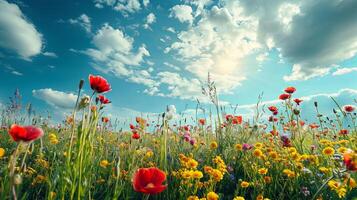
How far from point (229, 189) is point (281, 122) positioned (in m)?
2.61

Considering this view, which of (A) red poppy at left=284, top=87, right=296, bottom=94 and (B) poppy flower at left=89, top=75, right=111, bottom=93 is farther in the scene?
(A) red poppy at left=284, top=87, right=296, bottom=94

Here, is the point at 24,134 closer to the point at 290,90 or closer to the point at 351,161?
the point at 351,161

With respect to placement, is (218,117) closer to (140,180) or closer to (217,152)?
(217,152)

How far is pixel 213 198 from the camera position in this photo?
2.06 m

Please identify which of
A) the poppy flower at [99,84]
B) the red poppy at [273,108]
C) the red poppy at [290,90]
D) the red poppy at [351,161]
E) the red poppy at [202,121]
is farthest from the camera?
the red poppy at [202,121]

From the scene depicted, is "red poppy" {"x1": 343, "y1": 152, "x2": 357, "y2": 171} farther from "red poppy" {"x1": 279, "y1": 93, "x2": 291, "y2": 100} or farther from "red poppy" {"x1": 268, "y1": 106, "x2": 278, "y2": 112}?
"red poppy" {"x1": 268, "y1": 106, "x2": 278, "y2": 112}

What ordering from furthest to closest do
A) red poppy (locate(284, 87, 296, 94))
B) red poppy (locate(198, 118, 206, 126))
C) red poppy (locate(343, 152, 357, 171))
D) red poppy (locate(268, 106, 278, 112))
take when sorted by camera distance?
red poppy (locate(198, 118, 206, 126)) < red poppy (locate(268, 106, 278, 112)) < red poppy (locate(284, 87, 296, 94)) < red poppy (locate(343, 152, 357, 171))

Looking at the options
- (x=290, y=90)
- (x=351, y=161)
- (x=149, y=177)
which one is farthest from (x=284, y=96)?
(x=149, y=177)

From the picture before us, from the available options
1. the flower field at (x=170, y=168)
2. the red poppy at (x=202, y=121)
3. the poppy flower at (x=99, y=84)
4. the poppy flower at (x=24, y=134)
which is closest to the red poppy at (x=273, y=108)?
the flower field at (x=170, y=168)

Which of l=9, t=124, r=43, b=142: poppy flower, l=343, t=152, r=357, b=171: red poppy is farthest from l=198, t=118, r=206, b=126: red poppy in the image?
l=9, t=124, r=43, b=142: poppy flower

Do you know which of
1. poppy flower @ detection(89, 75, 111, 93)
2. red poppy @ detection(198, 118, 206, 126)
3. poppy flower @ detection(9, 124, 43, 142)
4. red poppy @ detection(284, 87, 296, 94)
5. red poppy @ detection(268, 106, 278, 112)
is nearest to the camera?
poppy flower @ detection(9, 124, 43, 142)

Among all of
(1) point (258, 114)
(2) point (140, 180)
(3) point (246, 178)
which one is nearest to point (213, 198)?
(2) point (140, 180)

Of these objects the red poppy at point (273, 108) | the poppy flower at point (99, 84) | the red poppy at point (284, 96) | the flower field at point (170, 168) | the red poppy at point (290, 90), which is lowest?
the flower field at point (170, 168)

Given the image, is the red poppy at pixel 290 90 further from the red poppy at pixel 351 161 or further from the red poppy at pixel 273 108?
the red poppy at pixel 351 161
